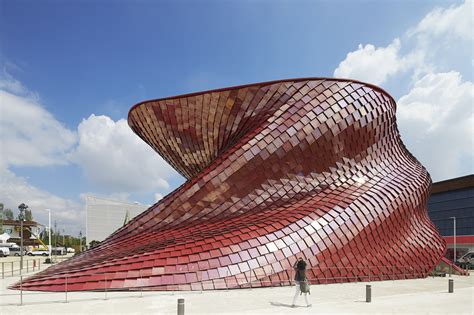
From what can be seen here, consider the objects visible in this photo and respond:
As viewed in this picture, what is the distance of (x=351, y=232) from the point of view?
20.7m

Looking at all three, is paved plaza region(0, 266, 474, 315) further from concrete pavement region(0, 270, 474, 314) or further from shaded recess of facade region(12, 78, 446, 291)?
shaded recess of facade region(12, 78, 446, 291)

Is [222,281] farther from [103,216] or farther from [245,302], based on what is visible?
[103,216]

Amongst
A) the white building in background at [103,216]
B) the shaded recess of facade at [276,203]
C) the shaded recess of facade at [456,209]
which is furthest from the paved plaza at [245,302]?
the white building in background at [103,216]

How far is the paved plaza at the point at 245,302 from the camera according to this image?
37.9 feet

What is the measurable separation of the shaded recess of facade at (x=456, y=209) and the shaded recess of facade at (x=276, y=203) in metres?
34.9

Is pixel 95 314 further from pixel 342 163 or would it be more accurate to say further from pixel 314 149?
pixel 342 163

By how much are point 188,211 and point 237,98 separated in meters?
7.80

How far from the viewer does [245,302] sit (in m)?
13.1

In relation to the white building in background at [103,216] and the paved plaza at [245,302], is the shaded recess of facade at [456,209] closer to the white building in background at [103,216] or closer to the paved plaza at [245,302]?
the paved plaza at [245,302]

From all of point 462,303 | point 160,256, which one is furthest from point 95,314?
point 462,303

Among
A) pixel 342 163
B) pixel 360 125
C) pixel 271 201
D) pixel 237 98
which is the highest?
pixel 237 98

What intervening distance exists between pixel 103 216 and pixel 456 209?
6574 centimetres

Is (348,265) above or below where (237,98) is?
below

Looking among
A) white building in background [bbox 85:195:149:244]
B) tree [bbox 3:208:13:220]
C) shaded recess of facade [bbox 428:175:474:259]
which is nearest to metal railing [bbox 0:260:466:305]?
shaded recess of facade [bbox 428:175:474:259]
